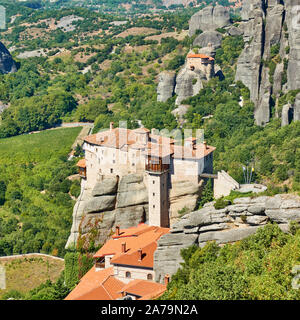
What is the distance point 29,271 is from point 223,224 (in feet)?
82.8

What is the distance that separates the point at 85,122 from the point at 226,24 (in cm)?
2877

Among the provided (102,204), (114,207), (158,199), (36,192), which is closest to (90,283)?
(158,199)

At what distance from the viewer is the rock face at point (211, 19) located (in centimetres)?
9538

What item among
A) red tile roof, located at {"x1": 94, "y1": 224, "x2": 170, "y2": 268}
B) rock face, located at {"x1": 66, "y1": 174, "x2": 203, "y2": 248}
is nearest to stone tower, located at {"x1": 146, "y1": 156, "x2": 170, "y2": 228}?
rock face, located at {"x1": 66, "y1": 174, "x2": 203, "y2": 248}

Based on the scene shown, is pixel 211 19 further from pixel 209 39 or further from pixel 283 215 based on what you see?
pixel 283 215

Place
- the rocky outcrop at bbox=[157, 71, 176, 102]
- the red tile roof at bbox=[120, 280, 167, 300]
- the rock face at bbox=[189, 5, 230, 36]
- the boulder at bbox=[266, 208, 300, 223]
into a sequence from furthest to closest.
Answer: the rock face at bbox=[189, 5, 230, 36]
the rocky outcrop at bbox=[157, 71, 176, 102]
the red tile roof at bbox=[120, 280, 167, 300]
the boulder at bbox=[266, 208, 300, 223]

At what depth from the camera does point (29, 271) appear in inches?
1977

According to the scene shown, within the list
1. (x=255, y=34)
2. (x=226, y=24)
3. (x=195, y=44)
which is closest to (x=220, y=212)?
(x=255, y=34)

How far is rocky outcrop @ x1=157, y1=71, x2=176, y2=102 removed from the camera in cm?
7975

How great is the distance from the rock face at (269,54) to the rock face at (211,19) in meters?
20.7

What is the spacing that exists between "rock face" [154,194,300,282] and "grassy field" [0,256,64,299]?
17.5m

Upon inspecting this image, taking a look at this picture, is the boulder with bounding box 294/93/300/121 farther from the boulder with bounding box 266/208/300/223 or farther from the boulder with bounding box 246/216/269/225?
the boulder with bounding box 266/208/300/223

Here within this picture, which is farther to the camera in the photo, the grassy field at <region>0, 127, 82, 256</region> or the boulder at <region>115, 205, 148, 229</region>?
the grassy field at <region>0, 127, 82, 256</region>

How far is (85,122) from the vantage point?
95562 millimetres
